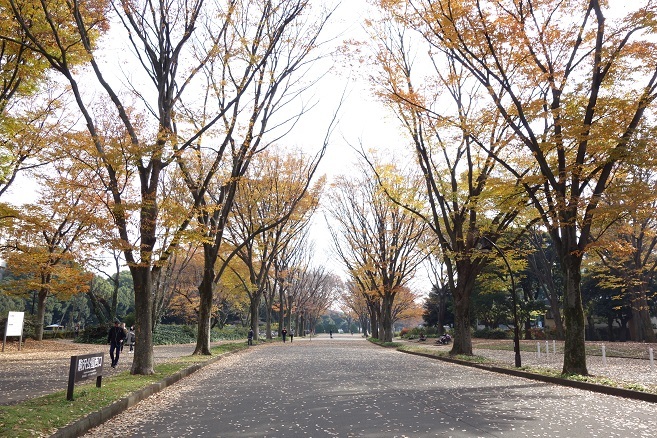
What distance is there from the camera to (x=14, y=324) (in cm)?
2198

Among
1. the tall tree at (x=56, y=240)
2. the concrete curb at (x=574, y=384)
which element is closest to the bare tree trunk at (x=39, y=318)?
the tall tree at (x=56, y=240)

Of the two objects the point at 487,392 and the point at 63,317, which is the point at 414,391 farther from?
the point at 63,317

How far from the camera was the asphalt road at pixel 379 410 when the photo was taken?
19.7ft

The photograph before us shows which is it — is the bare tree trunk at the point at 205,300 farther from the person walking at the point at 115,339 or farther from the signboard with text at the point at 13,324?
the signboard with text at the point at 13,324

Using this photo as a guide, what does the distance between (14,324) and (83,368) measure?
1798 centimetres

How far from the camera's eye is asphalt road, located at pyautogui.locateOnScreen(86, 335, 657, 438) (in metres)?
6.01

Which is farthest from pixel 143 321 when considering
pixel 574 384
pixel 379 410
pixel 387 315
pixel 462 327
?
pixel 387 315

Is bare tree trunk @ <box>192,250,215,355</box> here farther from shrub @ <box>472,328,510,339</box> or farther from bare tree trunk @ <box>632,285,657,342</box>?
shrub @ <box>472,328,510,339</box>

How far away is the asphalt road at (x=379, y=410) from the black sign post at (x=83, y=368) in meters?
0.91

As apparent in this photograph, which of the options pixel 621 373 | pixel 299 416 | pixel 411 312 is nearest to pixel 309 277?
pixel 411 312

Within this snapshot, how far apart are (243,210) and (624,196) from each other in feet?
64.8

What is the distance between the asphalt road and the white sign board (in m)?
15.0

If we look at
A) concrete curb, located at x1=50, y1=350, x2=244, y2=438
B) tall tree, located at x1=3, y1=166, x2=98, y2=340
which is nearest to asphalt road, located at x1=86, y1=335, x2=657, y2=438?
concrete curb, located at x1=50, y1=350, x2=244, y2=438

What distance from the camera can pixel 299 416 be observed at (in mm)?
6926
